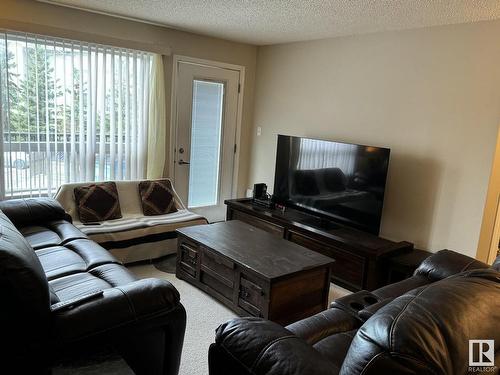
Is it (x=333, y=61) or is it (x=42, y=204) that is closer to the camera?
(x=42, y=204)

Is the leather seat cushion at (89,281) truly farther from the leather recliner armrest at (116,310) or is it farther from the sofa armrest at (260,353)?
the sofa armrest at (260,353)

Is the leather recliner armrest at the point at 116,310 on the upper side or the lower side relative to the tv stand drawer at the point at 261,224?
upper

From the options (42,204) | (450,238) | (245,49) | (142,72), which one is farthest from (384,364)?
(245,49)

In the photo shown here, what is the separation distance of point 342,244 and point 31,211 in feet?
8.23

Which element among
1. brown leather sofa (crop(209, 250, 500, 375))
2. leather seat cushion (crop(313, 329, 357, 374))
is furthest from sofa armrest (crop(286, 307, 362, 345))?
brown leather sofa (crop(209, 250, 500, 375))

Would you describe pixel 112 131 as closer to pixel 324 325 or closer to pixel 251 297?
pixel 251 297

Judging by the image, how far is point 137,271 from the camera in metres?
3.44

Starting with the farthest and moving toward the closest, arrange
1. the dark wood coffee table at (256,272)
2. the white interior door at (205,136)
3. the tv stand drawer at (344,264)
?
the white interior door at (205,136) → the tv stand drawer at (344,264) → the dark wood coffee table at (256,272)

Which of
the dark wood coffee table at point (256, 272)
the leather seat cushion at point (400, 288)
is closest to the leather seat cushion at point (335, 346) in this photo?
the leather seat cushion at point (400, 288)

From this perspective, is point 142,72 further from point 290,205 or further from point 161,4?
point 290,205

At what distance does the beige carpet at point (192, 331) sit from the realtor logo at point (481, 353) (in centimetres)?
108

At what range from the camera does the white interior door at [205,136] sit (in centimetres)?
455

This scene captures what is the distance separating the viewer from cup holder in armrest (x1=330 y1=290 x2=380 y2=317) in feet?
6.52

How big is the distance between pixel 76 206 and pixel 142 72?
1.57 m
